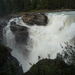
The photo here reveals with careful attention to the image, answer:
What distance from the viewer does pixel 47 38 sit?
3441 centimetres

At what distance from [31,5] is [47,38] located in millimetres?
27707

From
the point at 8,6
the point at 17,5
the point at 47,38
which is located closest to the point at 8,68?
the point at 47,38

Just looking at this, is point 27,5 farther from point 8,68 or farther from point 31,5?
point 8,68

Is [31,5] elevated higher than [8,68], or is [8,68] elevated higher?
[8,68]

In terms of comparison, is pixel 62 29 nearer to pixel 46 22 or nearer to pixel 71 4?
pixel 46 22

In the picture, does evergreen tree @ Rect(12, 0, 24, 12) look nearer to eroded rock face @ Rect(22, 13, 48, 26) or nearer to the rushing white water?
eroded rock face @ Rect(22, 13, 48, 26)

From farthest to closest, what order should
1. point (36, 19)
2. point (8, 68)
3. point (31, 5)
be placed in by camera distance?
point (31, 5) → point (36, 19) → point (8, 68)

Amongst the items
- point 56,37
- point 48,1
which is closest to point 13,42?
point 56,37

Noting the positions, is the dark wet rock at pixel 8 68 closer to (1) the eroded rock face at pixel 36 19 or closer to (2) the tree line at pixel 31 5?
(1) the eroded rock face at pixel 36 19

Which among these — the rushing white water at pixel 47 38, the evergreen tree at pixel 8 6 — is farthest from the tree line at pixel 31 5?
the rushing white water at pixel 47 38

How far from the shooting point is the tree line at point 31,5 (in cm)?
5642

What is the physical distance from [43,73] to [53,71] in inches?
22.4

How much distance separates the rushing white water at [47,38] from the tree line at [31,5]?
64.3ft

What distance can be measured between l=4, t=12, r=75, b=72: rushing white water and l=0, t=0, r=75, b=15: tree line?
19594 millimetres
